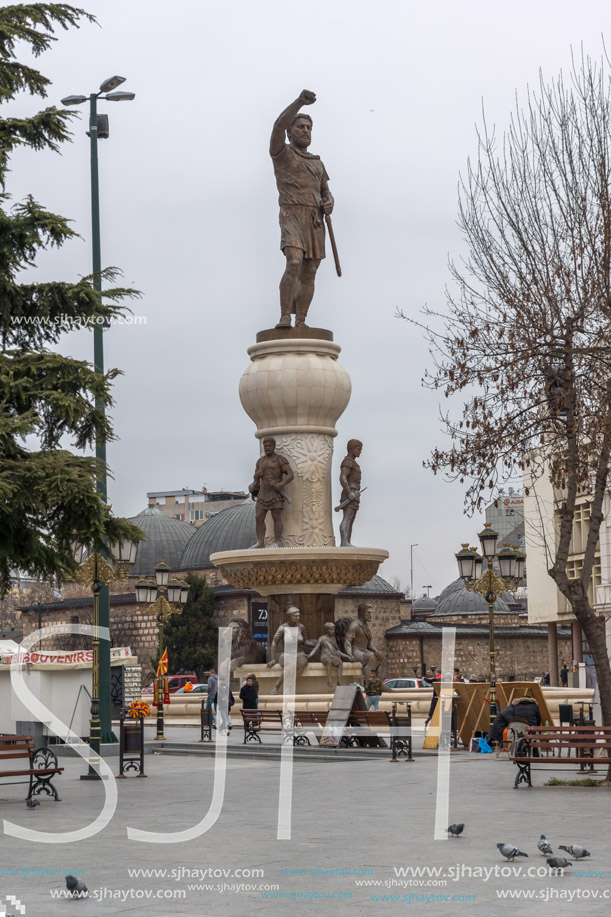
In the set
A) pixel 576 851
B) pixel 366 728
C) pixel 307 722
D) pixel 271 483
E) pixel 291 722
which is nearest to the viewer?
pixel 576 851

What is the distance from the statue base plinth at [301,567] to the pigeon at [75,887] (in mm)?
18343

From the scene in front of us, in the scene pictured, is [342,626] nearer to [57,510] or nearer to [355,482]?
[355,482]

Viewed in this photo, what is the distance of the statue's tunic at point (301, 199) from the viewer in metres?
28.1

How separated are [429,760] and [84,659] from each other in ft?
30.9

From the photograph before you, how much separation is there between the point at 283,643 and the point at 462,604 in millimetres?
64259

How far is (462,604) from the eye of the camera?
9019cm

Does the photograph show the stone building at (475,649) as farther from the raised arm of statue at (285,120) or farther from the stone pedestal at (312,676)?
the raised arm of statue at (285,120)

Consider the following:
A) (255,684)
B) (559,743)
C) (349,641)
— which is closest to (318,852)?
(559,743)

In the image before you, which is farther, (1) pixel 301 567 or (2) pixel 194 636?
(2) pixel 194 636

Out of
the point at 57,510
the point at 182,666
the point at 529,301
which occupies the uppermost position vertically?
the point at 529,301

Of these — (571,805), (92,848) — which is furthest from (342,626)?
(92,848)

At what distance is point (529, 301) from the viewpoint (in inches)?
635

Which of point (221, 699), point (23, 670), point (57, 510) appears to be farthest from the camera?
point (221, 699)

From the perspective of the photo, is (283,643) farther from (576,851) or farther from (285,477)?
(576,851)
